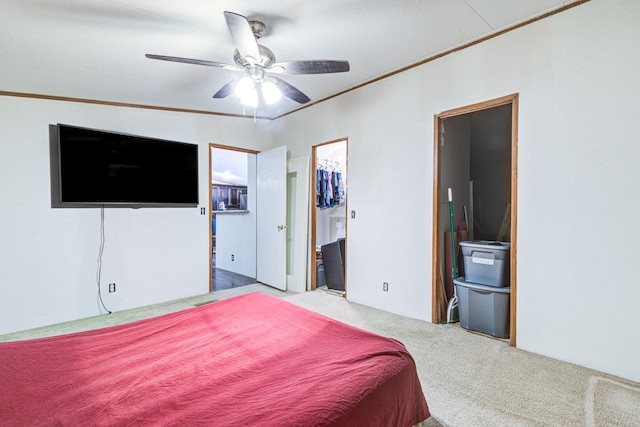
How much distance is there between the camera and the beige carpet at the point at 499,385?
5.61 feet

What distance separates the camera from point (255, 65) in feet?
7.27

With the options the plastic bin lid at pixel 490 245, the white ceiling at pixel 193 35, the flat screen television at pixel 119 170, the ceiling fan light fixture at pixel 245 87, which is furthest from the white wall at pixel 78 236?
the plastic bin lid at pixel 490 245

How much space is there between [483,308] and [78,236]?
423cm

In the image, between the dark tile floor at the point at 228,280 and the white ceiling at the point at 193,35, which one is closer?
the white ceiling at the point at 193,35

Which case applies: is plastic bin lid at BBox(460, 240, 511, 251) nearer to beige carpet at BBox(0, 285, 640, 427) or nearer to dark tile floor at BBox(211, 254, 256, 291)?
beige carpet at BBox(0, 285, 640, 427)

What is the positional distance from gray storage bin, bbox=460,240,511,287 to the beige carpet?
52 centimetres

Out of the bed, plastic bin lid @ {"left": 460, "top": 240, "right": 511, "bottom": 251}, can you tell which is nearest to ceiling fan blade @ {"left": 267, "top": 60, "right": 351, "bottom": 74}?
the bed

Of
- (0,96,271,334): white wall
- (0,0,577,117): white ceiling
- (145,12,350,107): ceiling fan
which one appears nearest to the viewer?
(145,12,350,107): ceiling fan

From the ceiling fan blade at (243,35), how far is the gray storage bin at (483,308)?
2.72m

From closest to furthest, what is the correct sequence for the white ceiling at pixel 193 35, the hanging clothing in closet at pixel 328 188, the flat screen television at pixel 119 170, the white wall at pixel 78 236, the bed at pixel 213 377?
the bed at pixel 213 377, the white ceiling at pixel 193 35, the white wall at pixel 78 236, the flat screen television at pixel 119 170, the hanging clothing in closet at pixel 328 188

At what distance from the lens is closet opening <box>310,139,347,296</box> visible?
4.42 meters

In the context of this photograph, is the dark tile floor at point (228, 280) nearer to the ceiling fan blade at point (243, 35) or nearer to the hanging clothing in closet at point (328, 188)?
the hanging clothing in closet at point (328, 188)

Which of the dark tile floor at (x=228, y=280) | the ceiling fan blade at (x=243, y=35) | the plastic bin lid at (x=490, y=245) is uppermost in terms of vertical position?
the ceiling fan blade at (x=243, y=35)

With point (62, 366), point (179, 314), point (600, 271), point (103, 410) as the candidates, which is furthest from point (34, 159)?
point (600, 271)
